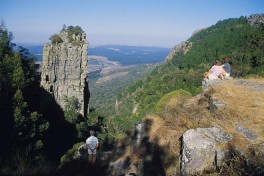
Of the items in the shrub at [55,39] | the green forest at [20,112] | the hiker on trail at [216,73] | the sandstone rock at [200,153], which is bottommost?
the green forest at [20,112]

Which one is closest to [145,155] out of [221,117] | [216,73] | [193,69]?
[221,117]

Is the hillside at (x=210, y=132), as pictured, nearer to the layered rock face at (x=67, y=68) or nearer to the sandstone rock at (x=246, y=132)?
the sandstone rock at (x=246, y=132)

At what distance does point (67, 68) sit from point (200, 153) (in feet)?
173

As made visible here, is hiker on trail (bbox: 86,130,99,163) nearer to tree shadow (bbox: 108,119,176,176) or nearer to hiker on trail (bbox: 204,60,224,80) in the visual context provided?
tree shadow (bbox: 108,119,176,176)

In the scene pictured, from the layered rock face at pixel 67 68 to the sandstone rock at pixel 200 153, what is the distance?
160 feet

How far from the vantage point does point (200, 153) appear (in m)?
8.37

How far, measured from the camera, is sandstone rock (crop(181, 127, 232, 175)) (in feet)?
26.8

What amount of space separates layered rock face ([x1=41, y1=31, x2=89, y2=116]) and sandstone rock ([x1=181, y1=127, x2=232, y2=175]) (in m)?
48.8

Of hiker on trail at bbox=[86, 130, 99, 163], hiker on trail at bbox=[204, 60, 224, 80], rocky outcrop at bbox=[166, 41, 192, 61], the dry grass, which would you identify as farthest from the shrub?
rocky outcrop at bbox=[166, 41, 192, 61]

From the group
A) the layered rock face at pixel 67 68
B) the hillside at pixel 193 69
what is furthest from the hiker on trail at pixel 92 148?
the hillside at pixel 193 69

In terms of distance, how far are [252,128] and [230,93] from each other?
3.29 meters

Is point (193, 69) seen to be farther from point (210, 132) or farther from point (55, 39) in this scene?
point (210, 132)

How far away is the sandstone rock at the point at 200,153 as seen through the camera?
818cm

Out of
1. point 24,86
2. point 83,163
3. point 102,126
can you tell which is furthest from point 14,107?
point 102,126
